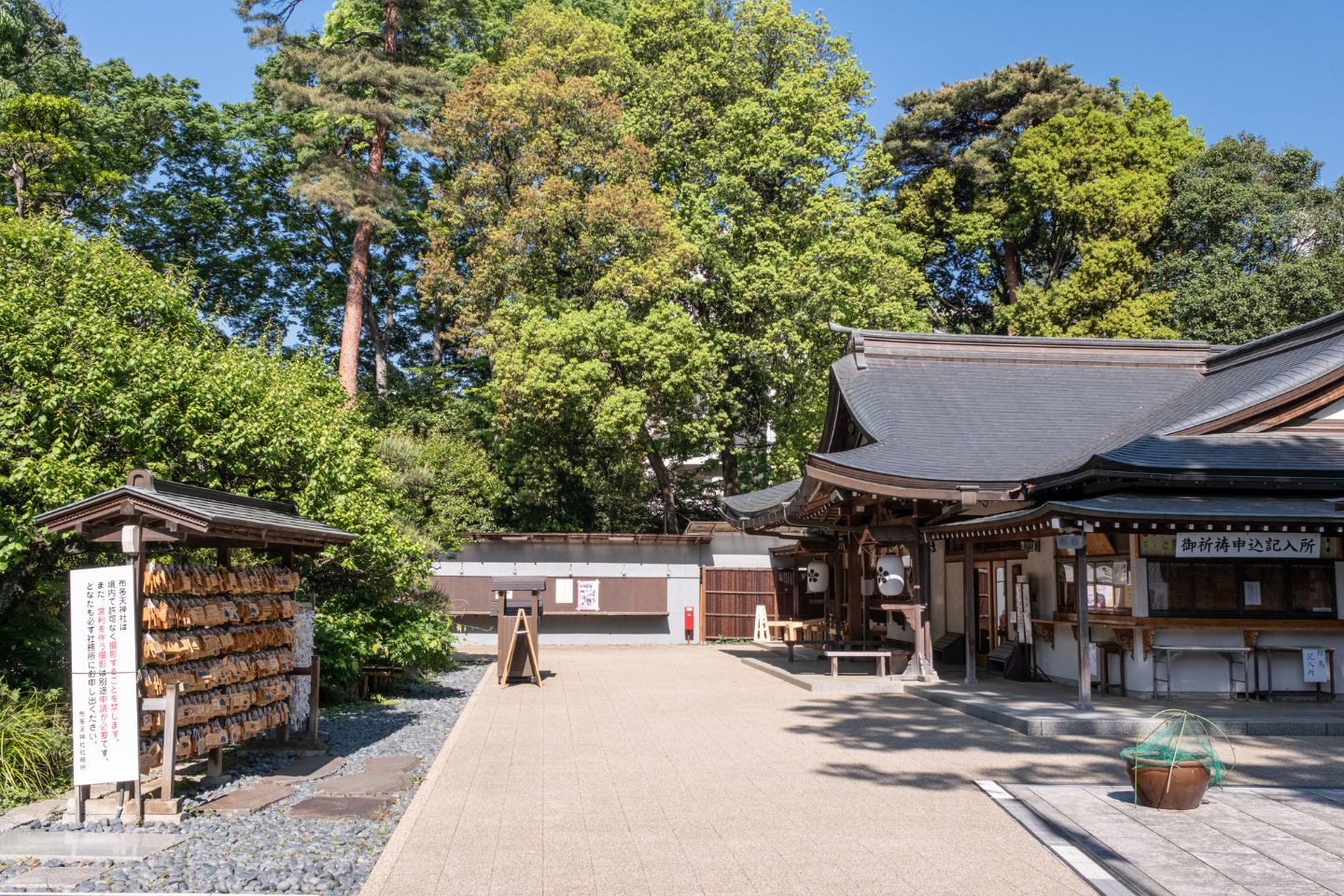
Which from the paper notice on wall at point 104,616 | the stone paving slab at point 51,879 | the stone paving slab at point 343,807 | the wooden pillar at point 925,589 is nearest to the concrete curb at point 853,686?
the wooden pillar at point 925,589

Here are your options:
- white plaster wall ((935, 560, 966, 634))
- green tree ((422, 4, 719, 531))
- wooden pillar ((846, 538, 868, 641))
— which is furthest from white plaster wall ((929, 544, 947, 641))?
green tree ((422, 4, 719, 531))

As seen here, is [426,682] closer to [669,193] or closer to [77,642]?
[77,642]

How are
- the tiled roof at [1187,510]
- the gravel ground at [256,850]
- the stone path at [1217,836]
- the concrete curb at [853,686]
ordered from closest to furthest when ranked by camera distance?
the stone path at [1217,836], the gravel ground at [256,850], the tiled roof at [1187,510], the concrete curb at [853,686]

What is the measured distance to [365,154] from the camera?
33.8 m

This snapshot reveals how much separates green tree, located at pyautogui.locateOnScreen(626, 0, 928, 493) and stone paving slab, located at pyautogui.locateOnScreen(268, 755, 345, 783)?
1925 centimetres

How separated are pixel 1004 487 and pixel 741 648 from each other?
11911 millimetres

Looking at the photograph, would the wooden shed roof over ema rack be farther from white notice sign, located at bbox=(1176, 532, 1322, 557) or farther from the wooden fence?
the wooden fence

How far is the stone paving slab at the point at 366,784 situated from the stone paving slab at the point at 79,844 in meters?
1.69

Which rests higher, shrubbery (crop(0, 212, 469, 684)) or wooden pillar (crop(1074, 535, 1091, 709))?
shrubbery (crop(0, 212, 469, 684))

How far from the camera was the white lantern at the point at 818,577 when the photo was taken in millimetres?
22375

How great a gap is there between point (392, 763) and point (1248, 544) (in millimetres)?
10532

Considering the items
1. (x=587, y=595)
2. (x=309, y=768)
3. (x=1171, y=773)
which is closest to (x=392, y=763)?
(x=309, y=768)

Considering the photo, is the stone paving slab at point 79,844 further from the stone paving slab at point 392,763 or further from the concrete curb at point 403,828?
the stone paving slab at point 392,763

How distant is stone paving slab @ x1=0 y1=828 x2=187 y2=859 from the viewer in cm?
678
